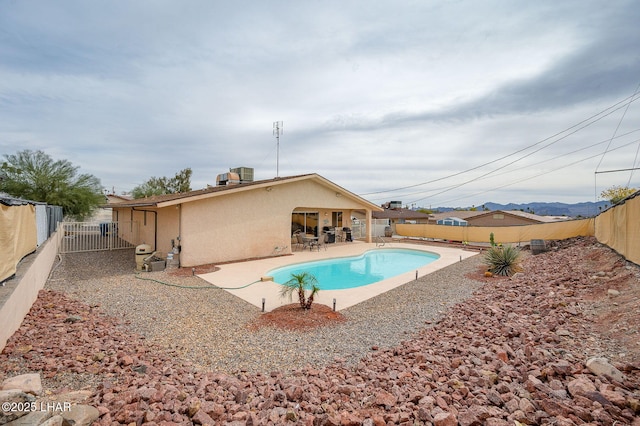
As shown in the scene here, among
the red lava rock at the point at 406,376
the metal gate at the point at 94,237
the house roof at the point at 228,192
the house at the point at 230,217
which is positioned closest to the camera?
the red lava rock at the point at 406,376

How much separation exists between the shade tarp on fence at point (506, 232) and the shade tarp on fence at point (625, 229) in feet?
24.1

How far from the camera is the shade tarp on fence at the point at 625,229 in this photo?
6.99 metres

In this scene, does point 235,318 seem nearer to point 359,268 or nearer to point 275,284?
point 275,284

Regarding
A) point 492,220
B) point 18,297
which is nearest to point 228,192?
point 18,297

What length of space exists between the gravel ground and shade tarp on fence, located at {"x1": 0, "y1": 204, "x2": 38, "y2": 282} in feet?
5.67

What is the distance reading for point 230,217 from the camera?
13.4 meters

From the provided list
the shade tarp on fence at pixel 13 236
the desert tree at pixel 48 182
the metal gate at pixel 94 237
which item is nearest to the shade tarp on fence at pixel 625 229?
the shade tarp on fence at pixel 13 236

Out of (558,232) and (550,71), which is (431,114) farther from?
(558,232)

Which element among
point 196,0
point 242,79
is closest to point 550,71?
point 242,79

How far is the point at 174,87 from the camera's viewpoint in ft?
39.1

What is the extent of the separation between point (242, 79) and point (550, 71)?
13.2m

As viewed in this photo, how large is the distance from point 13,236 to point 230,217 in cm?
801

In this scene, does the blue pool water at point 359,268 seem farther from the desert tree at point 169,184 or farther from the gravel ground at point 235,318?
the desert tree at point 169,184

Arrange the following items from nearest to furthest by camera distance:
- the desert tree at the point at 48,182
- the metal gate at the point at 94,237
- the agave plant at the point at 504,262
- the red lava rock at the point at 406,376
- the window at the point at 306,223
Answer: the red lava rock at the point at 406,376
the agave plant at the point at 504,262
the metal gate at the point at 94,237
the desert tree at the point at 48,182
the window at the point at 306,223
